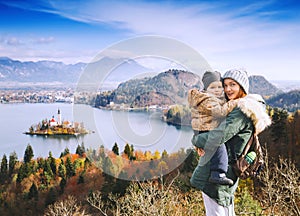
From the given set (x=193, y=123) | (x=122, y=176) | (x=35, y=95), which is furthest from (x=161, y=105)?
(x=35, y=95)

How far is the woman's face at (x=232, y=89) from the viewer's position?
5.23 feet

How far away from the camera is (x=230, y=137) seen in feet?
4.97

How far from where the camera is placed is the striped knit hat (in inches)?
62.0

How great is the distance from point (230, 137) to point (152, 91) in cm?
109

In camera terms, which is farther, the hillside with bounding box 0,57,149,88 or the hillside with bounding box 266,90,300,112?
the hillside with bounding box 0,57,149,88

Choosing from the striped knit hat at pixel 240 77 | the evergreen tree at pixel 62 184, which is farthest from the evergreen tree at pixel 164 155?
the evergreen tree at pixel 62 184

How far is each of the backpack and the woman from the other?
0.03 metres

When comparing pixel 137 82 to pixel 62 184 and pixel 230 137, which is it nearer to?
pixel 230 137

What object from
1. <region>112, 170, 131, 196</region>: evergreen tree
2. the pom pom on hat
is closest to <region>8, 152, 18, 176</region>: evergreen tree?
<region>112, 170, 131, 196</region>: evergreen tree

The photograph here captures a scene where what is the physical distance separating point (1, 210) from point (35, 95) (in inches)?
1323

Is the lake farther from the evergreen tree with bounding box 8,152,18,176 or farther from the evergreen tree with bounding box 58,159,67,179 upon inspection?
the evergreen tree with bounding box 8,152,18,176

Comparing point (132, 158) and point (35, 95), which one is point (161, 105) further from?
point (35, 95)

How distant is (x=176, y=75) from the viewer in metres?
2.22

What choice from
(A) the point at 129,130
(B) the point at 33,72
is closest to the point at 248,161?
(A) the point at 129,130
